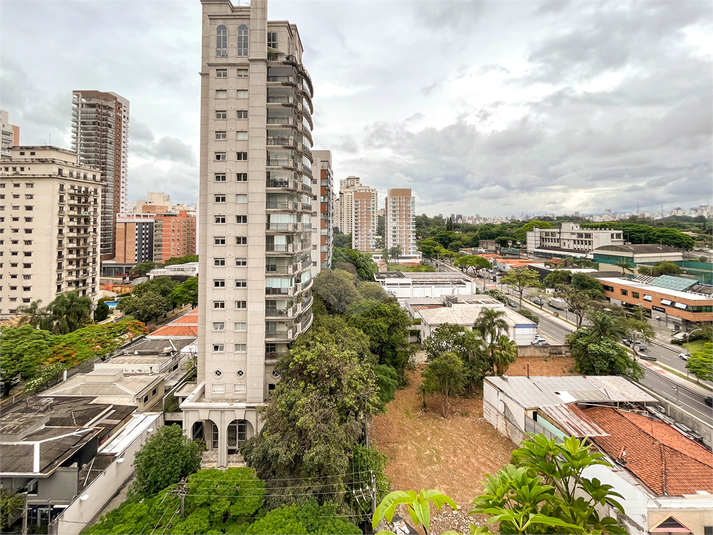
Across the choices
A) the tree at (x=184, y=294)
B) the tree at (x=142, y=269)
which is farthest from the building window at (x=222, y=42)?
the tree at (x=142, y=269)

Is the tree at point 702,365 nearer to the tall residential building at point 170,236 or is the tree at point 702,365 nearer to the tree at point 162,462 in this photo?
the tree at point 162,462

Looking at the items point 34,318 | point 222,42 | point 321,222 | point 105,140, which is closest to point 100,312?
point 34,318

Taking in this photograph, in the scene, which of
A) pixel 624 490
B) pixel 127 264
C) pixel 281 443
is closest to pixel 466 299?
pixel 624 490

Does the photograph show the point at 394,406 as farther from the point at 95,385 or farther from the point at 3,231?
the point at 3,231

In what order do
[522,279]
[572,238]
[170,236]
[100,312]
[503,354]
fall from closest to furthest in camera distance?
1. [503,354]
2. [100,312]
3. [522,279]
4. [572,238]
5. [170,236]

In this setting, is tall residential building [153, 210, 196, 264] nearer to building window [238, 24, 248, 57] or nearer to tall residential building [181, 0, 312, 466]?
tall residential building [181, 0, 312, 466]

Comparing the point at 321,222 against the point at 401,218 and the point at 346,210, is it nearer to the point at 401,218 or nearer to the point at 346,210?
the point at 401,218

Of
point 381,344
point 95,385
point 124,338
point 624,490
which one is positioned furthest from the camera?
point 124,338
